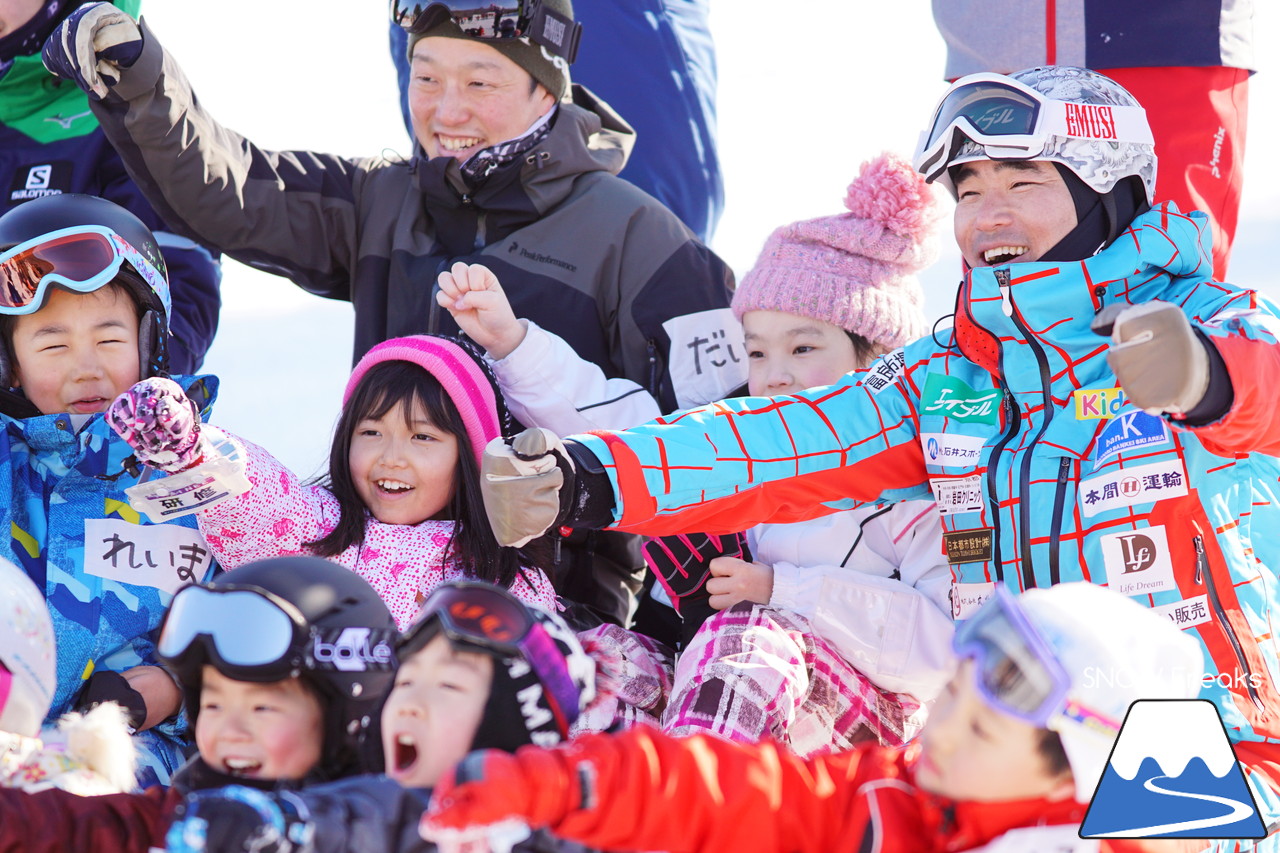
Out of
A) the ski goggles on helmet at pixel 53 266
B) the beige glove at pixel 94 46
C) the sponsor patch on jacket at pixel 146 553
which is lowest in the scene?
the sponsor patch on jacket at pixel 146 553

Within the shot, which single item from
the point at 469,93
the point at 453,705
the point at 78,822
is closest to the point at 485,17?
the point at 469,93

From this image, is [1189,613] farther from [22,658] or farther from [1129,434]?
[22,658]

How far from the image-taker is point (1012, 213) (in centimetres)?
276

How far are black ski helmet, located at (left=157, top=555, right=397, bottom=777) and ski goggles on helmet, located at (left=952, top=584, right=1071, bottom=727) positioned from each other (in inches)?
30.4

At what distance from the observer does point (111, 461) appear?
9.53 ft

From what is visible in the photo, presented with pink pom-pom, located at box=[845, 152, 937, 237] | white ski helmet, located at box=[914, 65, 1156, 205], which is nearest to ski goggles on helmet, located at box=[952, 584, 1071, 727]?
white ski helmet, located at box=[914, 65, 1156, 205]

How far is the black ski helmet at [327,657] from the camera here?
1.82 m

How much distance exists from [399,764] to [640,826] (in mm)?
322

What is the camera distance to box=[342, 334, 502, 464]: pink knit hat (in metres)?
3.14

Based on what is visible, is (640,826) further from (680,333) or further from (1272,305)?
(680,333)

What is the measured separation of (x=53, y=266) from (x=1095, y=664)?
229 centimetres

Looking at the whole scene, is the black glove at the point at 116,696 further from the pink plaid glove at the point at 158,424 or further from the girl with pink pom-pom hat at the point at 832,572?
the girl with pink pom-pom hat at the point at 832,572

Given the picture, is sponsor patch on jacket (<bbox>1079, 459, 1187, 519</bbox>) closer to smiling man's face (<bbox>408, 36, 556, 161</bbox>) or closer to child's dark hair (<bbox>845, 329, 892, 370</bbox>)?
child's dark hair (<bbox>845, 329, 892, 370</bbox>)

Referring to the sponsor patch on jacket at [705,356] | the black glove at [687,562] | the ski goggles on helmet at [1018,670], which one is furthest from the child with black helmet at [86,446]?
the ski goggles on helmet at [1018,670]
